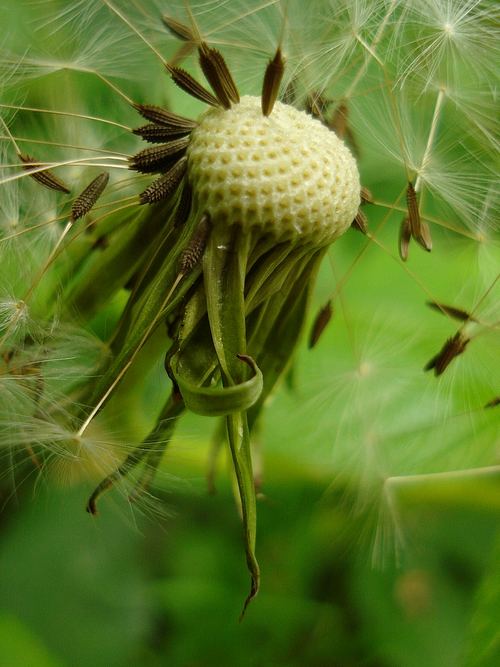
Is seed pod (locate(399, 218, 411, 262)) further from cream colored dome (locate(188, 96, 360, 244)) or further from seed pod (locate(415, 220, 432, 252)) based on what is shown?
cream colored dome (locate(188, 96, 360, 244))

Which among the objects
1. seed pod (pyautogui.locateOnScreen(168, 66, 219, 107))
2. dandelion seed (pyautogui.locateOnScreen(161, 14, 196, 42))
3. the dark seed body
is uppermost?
dandelion seed (pyautogui.locateOnScreen(161, 14, 196, 42))

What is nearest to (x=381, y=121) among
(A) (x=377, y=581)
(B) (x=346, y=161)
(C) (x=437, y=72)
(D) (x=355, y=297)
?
(C) (x=437, y=72)

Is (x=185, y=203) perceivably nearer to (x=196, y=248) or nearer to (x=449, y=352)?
(x=196, y=248)

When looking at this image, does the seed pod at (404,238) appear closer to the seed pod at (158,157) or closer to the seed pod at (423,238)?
the seed pod at (423,238)

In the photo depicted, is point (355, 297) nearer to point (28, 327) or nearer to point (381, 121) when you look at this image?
point (381, 121)

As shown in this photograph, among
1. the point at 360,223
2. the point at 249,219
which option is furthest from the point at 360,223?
the point at 249,219

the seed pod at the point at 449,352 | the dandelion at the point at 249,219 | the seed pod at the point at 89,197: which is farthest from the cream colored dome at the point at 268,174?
the seed pod at the point at 449,352

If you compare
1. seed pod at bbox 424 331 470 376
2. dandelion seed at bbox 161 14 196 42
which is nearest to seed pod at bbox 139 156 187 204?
dandelion seed at bbox 161 14 196 42
